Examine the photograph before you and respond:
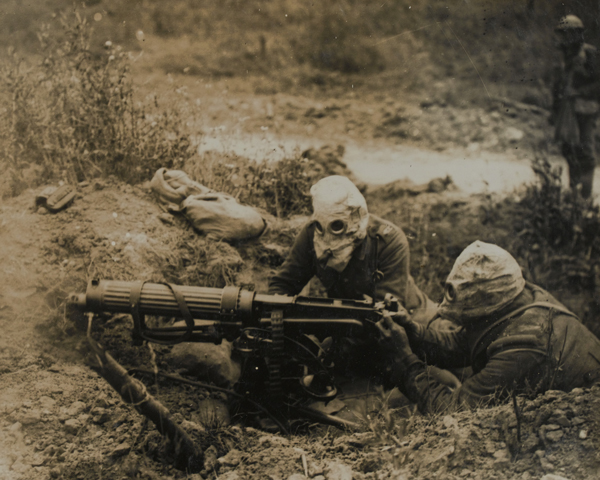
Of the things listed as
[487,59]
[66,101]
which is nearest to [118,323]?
[66,101]

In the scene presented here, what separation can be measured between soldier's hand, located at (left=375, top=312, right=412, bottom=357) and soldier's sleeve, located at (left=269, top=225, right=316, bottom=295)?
2.80 ft

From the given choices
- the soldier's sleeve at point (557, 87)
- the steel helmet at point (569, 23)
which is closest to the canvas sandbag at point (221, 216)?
the steel helmet at point (569, 23)

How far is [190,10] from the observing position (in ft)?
14.4

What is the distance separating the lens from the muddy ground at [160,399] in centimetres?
256

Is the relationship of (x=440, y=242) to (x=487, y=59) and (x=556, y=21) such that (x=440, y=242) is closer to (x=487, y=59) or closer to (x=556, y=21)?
(x=556, y=21)

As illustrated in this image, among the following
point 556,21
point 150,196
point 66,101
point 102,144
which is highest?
point 556,21

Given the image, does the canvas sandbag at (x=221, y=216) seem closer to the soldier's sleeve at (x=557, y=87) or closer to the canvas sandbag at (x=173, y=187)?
the canvas sandbag at (x=173, y=187)

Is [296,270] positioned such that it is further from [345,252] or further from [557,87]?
[557,87]

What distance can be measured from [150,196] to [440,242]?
2.98 metres

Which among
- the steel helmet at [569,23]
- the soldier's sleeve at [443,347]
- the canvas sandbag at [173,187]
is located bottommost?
the soldier's sleeve at [443,347]

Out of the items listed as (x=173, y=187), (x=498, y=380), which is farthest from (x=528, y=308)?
(x=173, y=187)

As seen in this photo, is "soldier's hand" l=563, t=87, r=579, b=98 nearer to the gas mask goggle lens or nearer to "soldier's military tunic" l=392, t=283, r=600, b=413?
"soldier's military tunic" l=392, t=283, r=600, b=413

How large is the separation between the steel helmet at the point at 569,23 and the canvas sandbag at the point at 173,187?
3191 mm

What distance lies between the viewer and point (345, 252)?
140 inches
